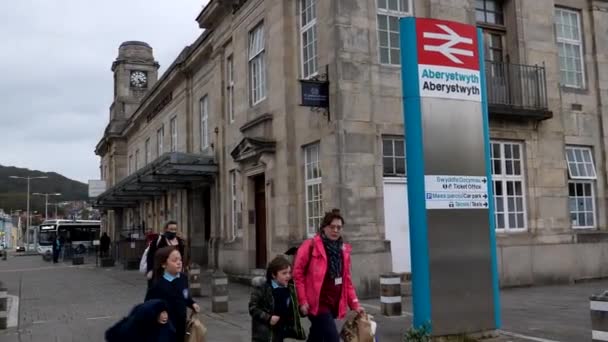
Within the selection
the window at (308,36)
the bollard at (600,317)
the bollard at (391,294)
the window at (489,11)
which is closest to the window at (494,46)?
the window at (489,11)

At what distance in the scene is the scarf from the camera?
6.09 metres

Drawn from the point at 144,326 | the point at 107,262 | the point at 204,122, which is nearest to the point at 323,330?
the point at 144,326

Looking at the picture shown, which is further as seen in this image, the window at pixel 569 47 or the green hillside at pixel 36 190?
the green hillside at pixel 36 190

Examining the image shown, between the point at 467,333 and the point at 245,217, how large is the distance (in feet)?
34.1

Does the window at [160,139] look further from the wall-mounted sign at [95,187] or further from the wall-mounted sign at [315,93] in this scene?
the wall-mounted sign at [315,93]

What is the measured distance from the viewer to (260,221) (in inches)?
683

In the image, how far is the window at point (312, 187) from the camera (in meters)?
14.2

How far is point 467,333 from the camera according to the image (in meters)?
8.05

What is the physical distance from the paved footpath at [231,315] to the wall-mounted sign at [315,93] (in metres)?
4.36

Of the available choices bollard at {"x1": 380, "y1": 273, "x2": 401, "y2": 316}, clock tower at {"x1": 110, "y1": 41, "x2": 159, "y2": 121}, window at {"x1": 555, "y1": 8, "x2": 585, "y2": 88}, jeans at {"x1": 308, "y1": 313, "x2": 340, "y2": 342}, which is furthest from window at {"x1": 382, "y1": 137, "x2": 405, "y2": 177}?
clock tower at {"x1": 110, "y1": 41, "x2": 159, "y2": 121}

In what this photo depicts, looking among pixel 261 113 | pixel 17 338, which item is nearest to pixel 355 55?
pixel 261 113

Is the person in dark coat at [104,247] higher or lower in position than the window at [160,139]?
lower

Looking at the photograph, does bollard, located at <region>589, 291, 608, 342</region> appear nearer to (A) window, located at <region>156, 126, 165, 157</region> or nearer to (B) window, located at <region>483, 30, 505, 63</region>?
(B) window, located at <region>483, 30, 505, 63</region>

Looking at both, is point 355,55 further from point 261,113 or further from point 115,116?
point 115,116
